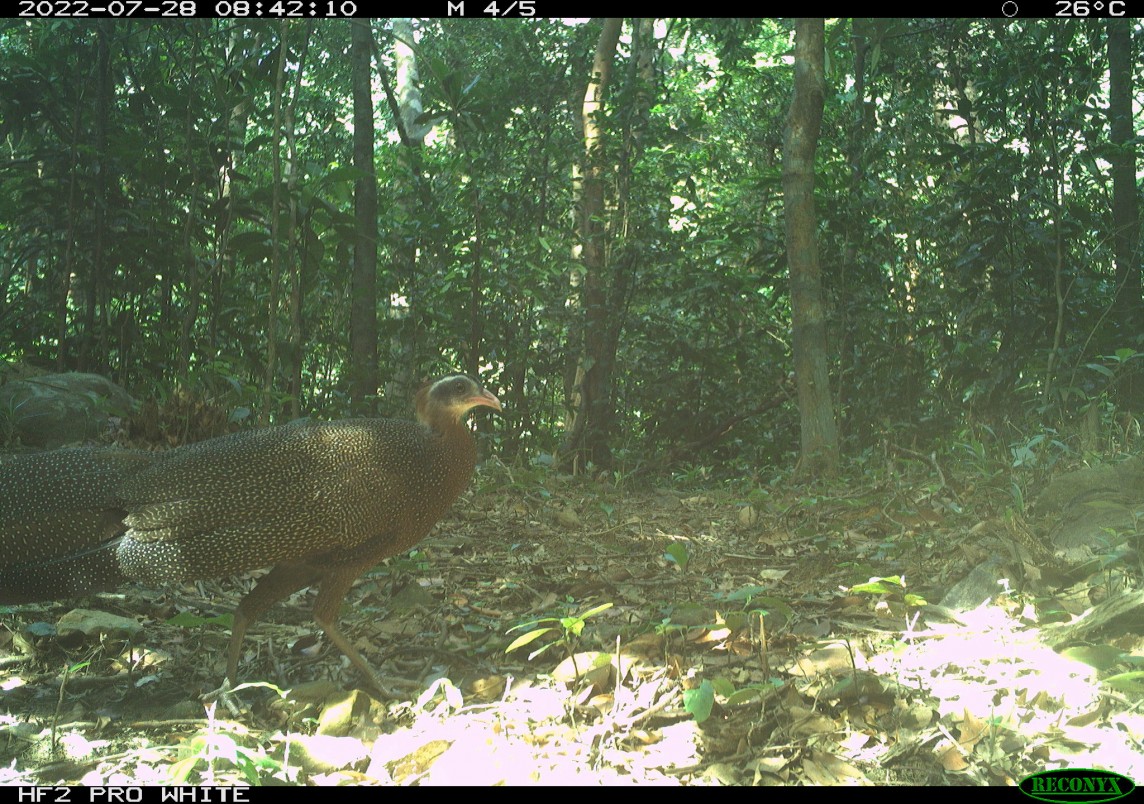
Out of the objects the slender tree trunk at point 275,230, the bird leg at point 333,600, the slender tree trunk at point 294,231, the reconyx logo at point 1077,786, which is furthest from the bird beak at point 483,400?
the reconyx logo at point 1077,786

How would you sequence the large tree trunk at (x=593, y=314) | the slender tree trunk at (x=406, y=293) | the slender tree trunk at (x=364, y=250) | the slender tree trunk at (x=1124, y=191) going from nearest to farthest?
1. the slender tree trunk at (x=1124, y=191)
2. the slender tree trunk at (x=364, y=250)
3. the slender tree trunk at (x=406, y=293)
4. the large tree trunk at (x=593, y=314)

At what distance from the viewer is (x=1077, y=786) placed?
7.04 ft

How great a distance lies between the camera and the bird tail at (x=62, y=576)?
10.5 feet

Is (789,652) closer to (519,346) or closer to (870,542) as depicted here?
(870,542)

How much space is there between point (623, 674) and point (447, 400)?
4.46 ft

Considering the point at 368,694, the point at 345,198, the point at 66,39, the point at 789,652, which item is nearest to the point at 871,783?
the point at 789,652

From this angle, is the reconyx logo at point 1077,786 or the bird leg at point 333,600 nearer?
the reconyx logo at point 1077,786

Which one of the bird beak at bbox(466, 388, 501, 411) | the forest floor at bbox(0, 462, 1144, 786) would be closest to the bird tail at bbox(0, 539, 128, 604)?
the forest floor at bbox(0, 462, 1144, 786)

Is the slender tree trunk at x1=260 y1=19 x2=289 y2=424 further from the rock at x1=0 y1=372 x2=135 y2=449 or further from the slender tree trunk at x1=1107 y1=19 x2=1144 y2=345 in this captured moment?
the slender tree trunk at x1=1107 y1=19 x2=1144 y2=345

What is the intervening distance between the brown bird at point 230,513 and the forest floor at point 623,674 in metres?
0.27

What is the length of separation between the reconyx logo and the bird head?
2296mm

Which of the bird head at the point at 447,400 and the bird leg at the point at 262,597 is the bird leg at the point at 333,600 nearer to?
the bird leg at the point at 262,597

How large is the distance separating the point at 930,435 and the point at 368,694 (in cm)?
533

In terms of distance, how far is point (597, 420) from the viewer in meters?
7.70
